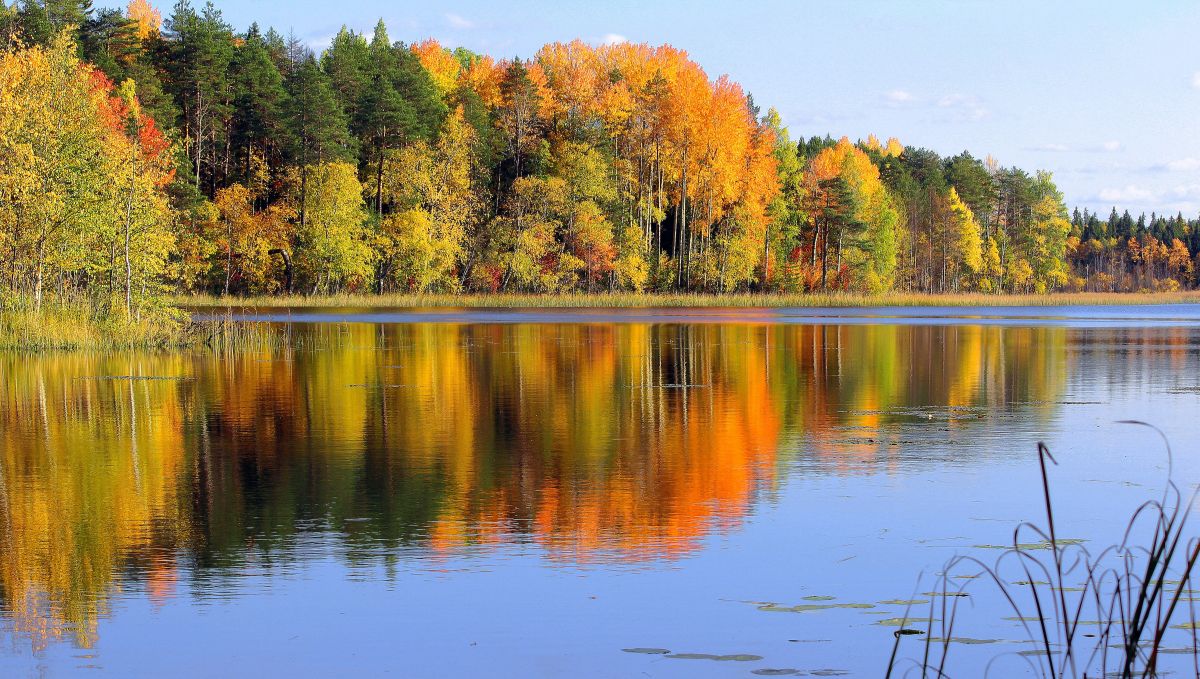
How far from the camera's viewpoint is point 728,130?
8400cm

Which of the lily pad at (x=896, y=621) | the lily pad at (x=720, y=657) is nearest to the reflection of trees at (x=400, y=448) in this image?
the lily pad at (x=896, y=621)

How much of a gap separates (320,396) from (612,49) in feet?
249

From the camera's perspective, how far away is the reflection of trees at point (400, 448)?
31.6ft

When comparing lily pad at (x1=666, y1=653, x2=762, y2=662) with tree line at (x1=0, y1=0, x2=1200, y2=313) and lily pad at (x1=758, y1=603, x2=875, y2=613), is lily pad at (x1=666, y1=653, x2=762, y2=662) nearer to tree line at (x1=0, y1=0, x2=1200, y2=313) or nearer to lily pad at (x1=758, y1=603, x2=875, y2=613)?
lily pad at (x1=758, y1=603, x2=875, y2=613)

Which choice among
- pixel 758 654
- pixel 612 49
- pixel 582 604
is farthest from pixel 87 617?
pixel 612 49

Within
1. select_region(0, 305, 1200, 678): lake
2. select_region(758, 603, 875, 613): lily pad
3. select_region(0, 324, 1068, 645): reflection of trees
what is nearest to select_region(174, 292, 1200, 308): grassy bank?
select_region(0, 324, 1068, 645): reflection of trees

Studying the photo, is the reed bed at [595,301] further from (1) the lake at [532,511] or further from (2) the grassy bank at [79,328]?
(1) the lake at [532,511]

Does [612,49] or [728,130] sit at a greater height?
[612,49]

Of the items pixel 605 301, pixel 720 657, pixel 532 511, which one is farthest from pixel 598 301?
pixel 720 657

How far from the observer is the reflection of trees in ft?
31.6

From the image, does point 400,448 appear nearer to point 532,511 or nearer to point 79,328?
point 532,511

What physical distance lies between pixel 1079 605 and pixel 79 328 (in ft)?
103

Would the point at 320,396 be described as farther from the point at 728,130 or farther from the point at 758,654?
the point at 728,130

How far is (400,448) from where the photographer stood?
15023mm
